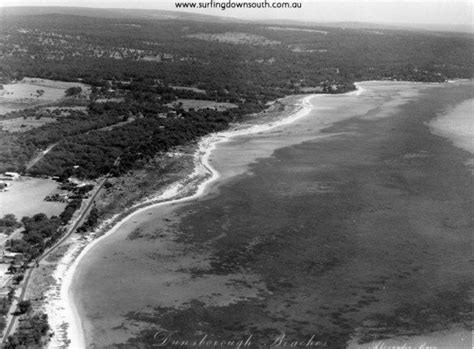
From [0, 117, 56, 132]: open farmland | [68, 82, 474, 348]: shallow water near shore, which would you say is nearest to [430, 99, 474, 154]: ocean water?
[68, 82, 474, 348]: shallow water near shore

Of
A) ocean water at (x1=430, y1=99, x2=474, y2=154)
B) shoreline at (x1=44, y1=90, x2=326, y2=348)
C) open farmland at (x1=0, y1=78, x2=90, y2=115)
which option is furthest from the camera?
open farmland at (x1=0, y1=78, x2=90, y2=115)

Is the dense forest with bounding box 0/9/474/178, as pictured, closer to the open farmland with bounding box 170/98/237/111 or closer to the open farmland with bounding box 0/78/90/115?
the open farmland with bounding box 170/98/237/111

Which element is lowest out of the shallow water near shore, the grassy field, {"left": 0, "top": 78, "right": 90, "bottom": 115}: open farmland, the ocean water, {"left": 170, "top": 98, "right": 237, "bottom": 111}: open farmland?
the shallow water near shore

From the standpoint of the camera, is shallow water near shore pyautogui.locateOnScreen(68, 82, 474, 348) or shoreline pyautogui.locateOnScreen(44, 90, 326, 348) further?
shallow water near shore pyautogui.locateOnScreen(68, 82, 474, 348)

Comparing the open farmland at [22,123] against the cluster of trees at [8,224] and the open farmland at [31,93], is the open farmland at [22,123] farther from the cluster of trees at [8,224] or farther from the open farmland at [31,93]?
the cluster of trees at [8,224]

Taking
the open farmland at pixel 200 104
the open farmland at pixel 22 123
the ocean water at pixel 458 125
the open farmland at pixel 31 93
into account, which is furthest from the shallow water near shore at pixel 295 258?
the open farmland at pixel 31 93

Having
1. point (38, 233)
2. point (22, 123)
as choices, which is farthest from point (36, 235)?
point (22, 123)
